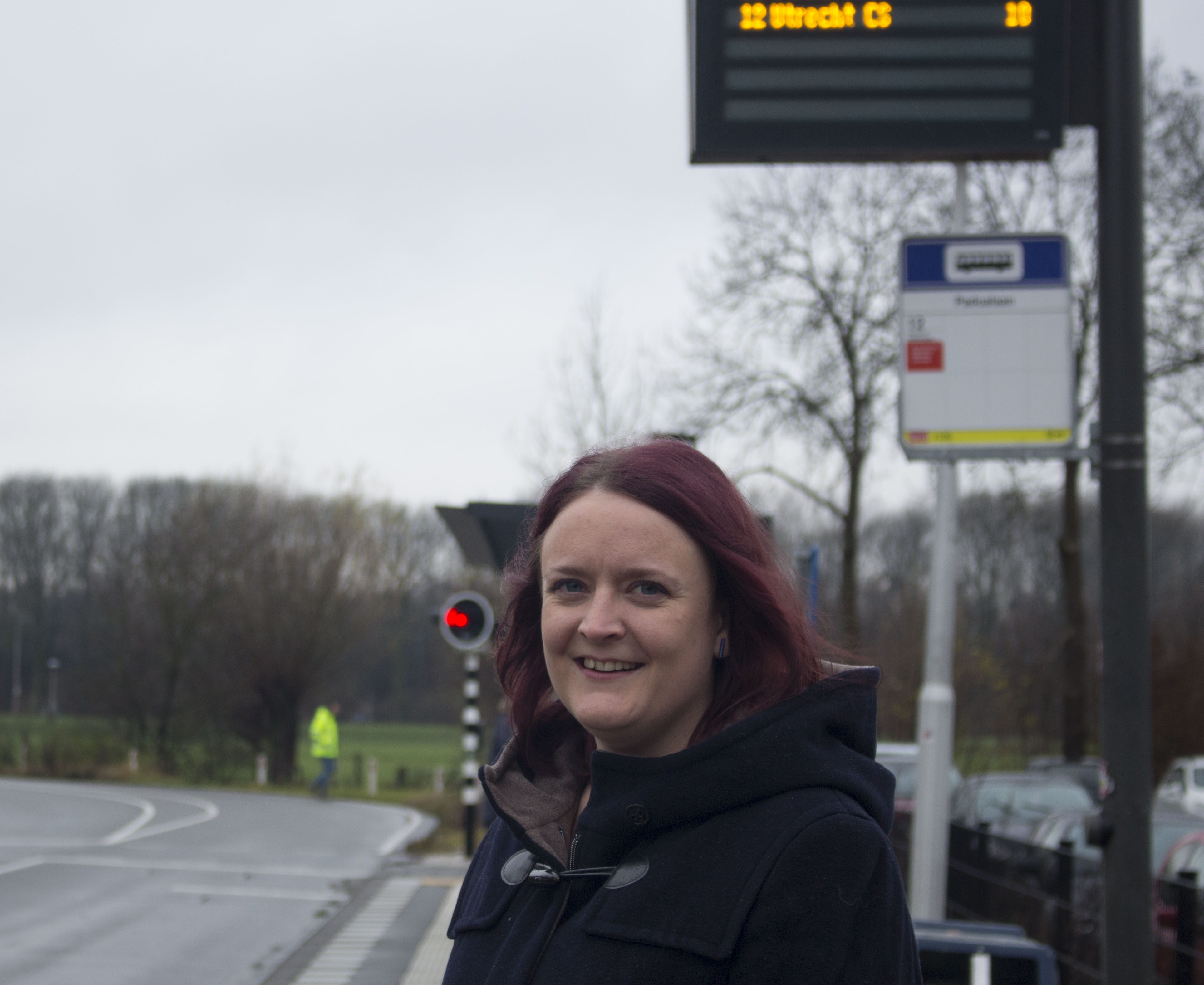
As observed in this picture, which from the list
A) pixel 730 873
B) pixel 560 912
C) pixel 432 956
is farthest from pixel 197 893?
pixel 730 873

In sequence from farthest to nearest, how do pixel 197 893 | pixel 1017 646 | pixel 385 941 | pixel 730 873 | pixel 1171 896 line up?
pixel 1017 646 < pixel 197 893 < pixel 385 941 < pixel 1171 896 < pixel 730 873

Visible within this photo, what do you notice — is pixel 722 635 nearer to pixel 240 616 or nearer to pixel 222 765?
pixel 222 765

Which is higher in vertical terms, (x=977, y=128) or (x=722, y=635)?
(x=977, y=128)

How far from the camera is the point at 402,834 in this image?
62.6 feet

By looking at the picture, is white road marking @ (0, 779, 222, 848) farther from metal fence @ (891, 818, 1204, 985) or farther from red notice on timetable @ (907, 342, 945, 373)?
red notice on timetable @ (907, 342, 945, 373)

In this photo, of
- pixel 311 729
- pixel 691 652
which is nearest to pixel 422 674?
pixel 311 729

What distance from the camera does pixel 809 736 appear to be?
1761 millimetres

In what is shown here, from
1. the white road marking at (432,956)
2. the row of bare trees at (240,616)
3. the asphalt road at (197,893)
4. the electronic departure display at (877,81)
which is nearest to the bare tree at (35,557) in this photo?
the row of bare trees at (240,616)

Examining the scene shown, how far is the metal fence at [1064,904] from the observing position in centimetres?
594

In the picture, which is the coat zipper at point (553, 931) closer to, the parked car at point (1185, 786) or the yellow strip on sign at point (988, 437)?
the yellow strip on sign at point (988, 437)

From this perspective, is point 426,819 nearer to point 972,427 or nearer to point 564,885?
point 972,427

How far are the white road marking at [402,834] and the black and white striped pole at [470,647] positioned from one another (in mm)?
1117

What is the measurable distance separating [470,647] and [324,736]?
49.0 feet

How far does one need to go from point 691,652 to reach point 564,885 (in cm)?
37
